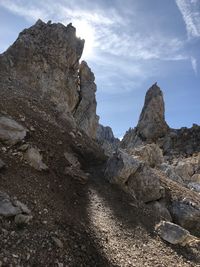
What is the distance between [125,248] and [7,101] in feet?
27.7

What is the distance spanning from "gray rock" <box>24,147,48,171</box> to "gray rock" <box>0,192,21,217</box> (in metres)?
2.85

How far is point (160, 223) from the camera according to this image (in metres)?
14.5

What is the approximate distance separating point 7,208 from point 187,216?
840cm

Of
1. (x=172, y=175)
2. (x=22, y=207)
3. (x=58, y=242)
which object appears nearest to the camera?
(x=58, y=242)

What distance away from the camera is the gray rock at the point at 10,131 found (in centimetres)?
1403

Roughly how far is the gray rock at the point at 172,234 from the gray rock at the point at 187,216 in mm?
1825

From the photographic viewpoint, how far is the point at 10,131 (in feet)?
47.2

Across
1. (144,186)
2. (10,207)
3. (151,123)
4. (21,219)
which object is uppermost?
(151,123)

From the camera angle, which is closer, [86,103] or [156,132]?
[86,103]

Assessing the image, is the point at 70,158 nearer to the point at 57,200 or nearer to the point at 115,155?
the point at 115,155

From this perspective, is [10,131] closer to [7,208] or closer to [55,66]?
[7,208]

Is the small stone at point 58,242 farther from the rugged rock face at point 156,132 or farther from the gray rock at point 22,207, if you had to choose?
the rugged rock face at point 156,132

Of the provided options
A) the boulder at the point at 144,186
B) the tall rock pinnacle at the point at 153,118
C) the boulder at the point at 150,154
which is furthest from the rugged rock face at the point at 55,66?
the tall rock pinnacle at the point at 153,118

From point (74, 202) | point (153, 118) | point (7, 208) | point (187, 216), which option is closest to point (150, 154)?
point (187, 216)
